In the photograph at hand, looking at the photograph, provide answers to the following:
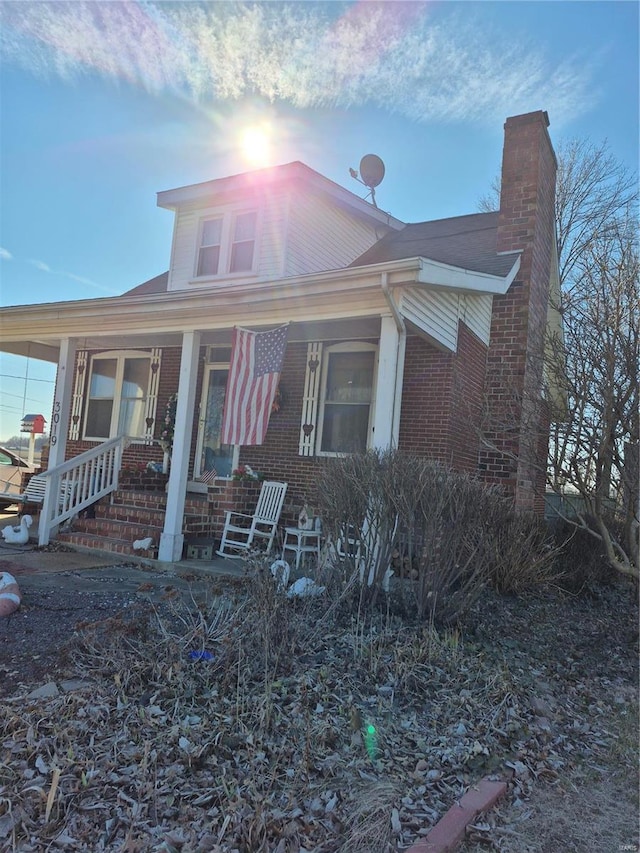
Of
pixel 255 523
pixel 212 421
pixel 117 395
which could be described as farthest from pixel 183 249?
pixel 255 523

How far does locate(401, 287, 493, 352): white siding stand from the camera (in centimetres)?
612

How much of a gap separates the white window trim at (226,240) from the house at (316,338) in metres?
0.03

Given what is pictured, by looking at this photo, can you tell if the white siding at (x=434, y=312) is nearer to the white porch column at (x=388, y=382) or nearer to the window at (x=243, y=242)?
the white porch column at (x=388, y=382)

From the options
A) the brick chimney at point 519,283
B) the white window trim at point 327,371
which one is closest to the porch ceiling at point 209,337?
the white window trim at point 327,371

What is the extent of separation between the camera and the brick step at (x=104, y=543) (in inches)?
290

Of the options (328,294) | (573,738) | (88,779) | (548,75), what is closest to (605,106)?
(548,75)

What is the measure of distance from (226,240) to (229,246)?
12cm

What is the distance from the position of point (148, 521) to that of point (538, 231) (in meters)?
6.84

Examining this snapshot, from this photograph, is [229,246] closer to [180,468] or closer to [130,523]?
[180,468]

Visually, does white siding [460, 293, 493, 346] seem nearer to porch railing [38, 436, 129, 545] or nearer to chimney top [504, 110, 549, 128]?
chimney top [504, 110, 549, 128]

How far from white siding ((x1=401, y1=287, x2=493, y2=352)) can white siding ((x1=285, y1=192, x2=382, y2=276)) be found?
9.95ft

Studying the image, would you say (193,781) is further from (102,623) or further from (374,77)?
(374,77)

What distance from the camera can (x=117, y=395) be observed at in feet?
36.2

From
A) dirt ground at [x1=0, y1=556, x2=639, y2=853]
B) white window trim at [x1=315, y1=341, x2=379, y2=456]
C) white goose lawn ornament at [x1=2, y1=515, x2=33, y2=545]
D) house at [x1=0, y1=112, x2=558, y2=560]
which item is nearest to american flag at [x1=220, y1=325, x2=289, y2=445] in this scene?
house at [x1=0, y1=112, x2=558, y2=560]
